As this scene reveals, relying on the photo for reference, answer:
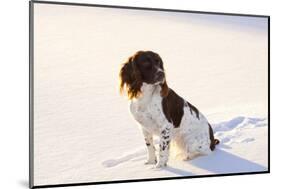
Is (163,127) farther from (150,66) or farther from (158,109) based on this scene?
(150,66)

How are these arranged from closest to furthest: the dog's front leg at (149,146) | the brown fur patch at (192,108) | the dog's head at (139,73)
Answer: the dog's head at (139,73) → the dog's front leg at (149,146) → the brown fur patch at (192,108)

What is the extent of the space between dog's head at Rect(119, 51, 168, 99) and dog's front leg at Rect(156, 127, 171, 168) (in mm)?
304

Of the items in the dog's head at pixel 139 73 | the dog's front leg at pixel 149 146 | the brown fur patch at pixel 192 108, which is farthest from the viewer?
the brown fur patch at pixel 192 108

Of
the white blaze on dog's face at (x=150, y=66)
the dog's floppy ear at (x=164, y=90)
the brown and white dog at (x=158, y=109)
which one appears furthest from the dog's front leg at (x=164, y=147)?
the white blaze on dog's face at (x=150, y=66)

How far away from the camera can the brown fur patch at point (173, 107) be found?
3.41 metres

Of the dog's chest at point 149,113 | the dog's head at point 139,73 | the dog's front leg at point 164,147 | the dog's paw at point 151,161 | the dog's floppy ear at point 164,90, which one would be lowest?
the dog's paw at point 151,161

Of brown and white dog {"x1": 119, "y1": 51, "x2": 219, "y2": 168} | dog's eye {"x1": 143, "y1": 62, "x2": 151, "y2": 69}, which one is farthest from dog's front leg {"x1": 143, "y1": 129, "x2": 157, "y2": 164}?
dog's eye {"x1": 143, "y1": 62, "x2": 151, "y2": 69}

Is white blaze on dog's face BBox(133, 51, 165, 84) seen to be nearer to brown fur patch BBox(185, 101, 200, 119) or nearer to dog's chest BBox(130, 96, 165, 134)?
dog's chest BBox(130, 96, 165, 134)

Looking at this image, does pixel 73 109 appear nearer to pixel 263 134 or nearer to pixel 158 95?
pixel 158 95

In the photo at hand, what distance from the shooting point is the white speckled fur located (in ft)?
11.0

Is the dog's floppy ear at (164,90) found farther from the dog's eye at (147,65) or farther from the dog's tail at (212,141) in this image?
the dog's tail at (212,141)

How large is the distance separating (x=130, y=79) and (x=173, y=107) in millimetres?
347

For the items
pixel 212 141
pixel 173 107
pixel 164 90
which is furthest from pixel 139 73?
pixel 212 141

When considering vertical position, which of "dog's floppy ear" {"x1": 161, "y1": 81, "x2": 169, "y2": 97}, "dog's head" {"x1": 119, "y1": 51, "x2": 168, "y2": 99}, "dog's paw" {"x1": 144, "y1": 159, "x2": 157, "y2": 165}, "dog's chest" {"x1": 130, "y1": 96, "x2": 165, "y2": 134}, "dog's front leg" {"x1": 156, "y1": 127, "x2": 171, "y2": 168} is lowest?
"dog's paw" {"x1": 144, "y1": 159, "x2": 157, "y2": 165}
